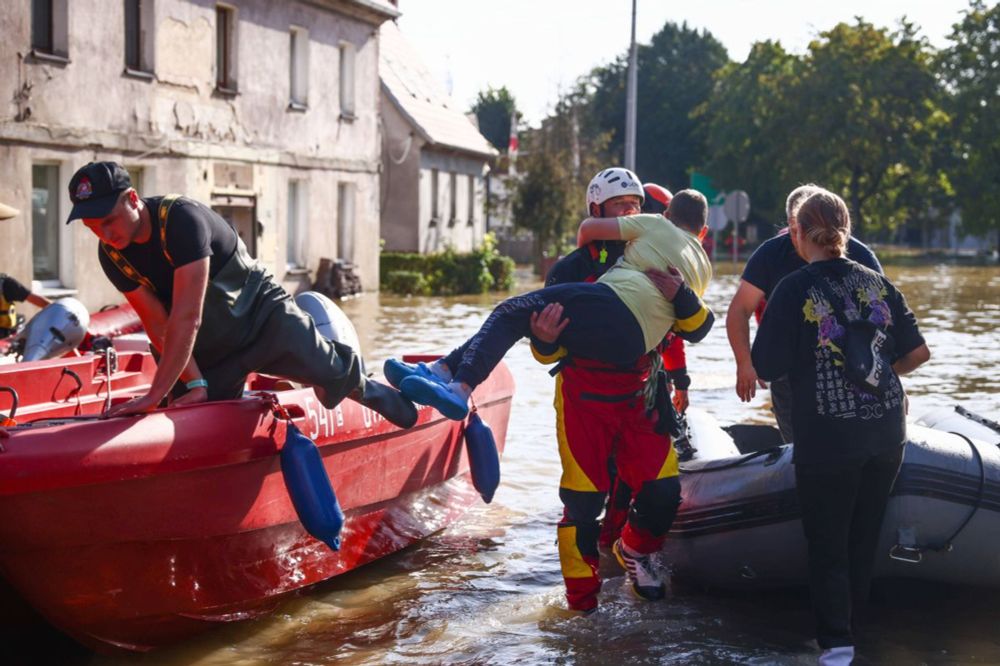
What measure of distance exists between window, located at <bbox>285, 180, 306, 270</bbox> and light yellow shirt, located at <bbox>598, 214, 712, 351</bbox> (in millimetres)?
20157

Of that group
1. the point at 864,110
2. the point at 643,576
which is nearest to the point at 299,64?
the point at 643,576

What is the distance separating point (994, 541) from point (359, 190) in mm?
22983

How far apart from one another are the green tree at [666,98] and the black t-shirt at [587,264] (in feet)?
222

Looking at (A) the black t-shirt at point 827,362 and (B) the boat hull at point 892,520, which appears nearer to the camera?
(A) the black t-shirt at point 827,362

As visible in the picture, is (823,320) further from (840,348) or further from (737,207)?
(737,207)

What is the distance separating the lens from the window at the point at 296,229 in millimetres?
26000

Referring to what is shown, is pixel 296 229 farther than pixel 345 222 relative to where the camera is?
No

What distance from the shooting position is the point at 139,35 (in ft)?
64.8

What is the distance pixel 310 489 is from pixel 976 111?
194 feet

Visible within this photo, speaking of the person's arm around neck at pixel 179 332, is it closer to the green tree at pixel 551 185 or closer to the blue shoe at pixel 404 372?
the blue shoe at pixel 404 372

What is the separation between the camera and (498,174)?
4334 centimetres

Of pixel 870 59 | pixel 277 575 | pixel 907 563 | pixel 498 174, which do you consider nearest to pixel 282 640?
pixel 277 575

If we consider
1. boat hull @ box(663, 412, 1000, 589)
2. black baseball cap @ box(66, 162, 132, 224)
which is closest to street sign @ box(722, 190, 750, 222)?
boat hull @ box(663, 412, 1000, 589)

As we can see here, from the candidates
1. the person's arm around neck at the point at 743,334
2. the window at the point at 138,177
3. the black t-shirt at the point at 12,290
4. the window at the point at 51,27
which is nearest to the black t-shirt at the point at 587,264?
the person's arm around neck at the point at 743,334
